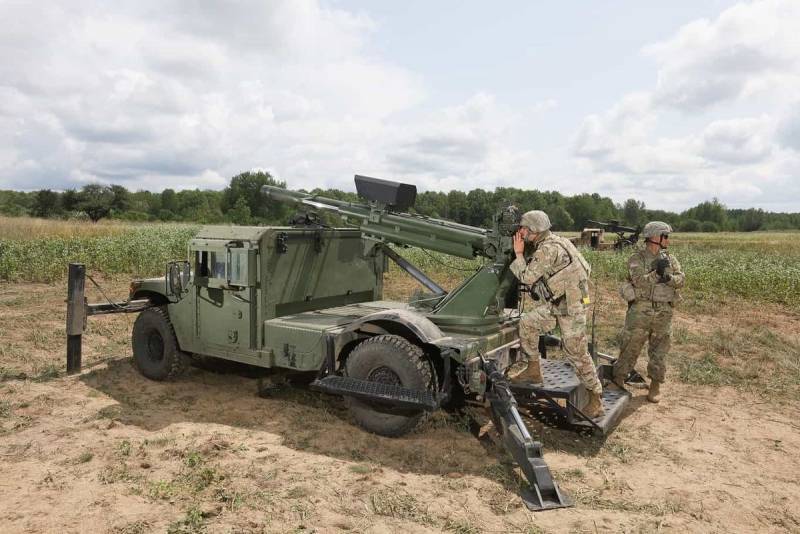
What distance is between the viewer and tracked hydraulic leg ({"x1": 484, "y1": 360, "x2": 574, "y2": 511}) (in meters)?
4.52

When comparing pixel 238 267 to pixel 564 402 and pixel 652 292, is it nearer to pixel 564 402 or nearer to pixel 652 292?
pixel 564 402

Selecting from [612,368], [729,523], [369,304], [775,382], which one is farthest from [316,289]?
[775,382]

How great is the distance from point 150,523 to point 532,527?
8.92 ft

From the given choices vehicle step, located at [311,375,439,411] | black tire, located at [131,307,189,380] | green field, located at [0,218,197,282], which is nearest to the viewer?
vehicle step, located at [311,375,439,411]

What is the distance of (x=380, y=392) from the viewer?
18.3 ft

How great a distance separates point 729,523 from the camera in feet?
14.3

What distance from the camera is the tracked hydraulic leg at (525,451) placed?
4520 millimetres

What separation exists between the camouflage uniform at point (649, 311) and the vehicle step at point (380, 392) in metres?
3.20

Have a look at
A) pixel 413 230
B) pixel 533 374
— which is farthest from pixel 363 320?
pixel 533 374

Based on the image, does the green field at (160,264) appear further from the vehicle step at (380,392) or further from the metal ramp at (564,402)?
the vehicle step at (380,392)

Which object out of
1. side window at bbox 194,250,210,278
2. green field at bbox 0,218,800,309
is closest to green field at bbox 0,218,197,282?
green field at bbox 0,218,800,309

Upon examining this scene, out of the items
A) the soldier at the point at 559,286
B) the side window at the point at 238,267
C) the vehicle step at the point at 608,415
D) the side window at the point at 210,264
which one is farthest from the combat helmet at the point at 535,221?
the side window at the point at 210,264

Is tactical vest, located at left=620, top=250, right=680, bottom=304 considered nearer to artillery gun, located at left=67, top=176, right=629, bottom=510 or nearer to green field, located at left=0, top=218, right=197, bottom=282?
artillery gun, located at left=67, top=176, right=629, bottom=510

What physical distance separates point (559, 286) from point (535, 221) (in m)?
0.71
